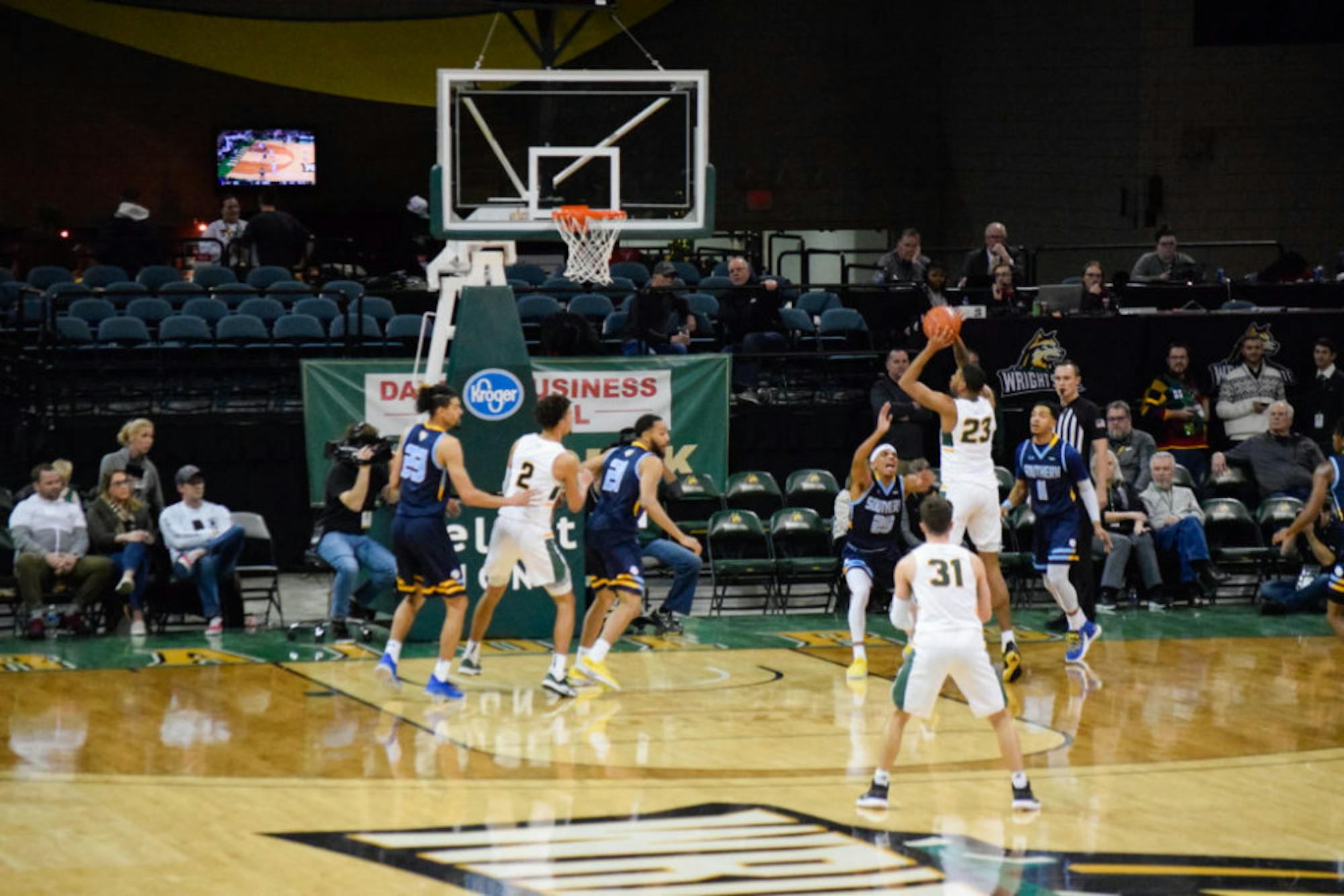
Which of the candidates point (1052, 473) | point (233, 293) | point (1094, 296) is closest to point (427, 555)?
point (1052, 473)

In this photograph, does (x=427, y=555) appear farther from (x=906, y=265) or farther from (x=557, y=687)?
(x=906, y=265)

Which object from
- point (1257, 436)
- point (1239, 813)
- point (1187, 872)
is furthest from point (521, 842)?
point (1257, 436)

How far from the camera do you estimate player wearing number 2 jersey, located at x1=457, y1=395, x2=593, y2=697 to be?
41.1ft

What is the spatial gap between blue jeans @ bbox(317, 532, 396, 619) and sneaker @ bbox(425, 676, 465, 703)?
88.8 inches

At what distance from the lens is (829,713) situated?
40.3 feet

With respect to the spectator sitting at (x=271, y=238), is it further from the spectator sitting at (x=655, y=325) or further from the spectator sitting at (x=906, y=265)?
the spectator sitting at (x=906, y=265)

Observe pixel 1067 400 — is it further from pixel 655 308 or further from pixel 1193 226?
pixel 1193 226

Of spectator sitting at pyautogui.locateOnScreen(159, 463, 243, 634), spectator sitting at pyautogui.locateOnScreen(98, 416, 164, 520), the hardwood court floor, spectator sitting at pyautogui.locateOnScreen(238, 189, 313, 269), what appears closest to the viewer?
the hardwood court floor

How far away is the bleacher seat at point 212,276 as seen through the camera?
780 inches

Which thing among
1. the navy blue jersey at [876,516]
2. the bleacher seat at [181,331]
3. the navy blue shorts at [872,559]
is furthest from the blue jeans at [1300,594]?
the bleacher seat at [181,331]

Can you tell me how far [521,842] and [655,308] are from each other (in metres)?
9.21

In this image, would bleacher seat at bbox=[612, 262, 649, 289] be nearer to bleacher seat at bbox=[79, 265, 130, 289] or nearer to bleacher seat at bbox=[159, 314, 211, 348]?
bleacher seat at bbox=[79, 265, 130, 289]

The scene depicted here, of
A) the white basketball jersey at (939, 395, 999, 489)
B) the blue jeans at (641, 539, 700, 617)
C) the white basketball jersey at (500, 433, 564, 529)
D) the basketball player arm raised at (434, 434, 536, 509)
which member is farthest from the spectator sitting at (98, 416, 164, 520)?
the white basketball jersey at (939, 395, 999, 489)

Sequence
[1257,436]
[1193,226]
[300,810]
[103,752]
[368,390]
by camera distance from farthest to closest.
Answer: [1193,226]
[1257,436]
[368,390]
[103,752]
[300,810]
